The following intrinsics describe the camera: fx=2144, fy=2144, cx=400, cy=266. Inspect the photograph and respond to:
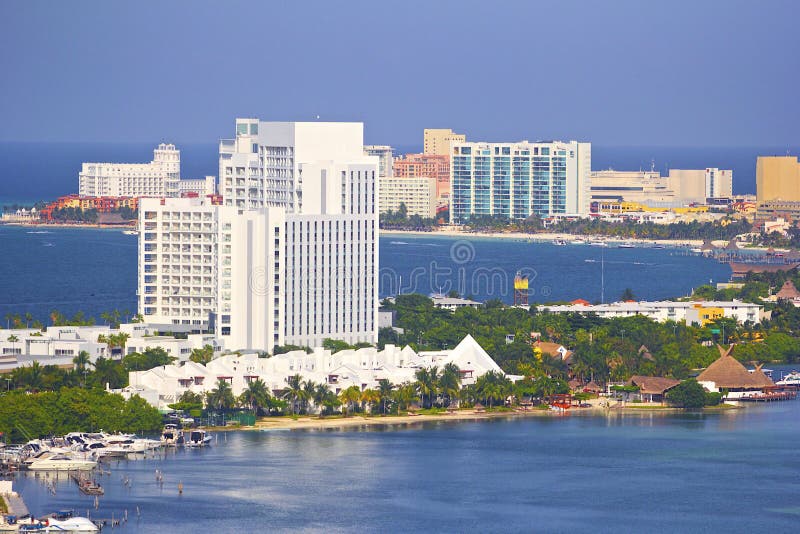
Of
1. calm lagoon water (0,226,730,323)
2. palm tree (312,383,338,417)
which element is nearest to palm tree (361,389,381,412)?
palm tree (312,383,338,417)

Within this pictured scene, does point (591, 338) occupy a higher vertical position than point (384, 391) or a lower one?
higher

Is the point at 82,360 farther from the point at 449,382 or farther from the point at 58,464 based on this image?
the point at 449,382

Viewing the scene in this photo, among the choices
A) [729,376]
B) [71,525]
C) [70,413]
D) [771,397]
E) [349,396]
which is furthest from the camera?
[771,397]

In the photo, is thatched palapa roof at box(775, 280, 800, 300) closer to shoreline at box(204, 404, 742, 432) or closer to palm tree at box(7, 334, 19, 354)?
shoreline at box(204, 404, 742, 432)

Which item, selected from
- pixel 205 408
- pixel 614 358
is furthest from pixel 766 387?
pixel 205 408

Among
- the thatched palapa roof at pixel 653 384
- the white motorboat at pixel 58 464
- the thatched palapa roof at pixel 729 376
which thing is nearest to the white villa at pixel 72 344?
the white motorboat at pixel 58 464

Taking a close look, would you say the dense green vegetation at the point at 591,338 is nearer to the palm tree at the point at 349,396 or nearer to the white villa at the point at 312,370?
the white villa at the point at 312,370

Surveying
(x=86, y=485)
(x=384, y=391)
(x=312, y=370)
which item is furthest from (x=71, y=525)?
(x=312, y=370)
